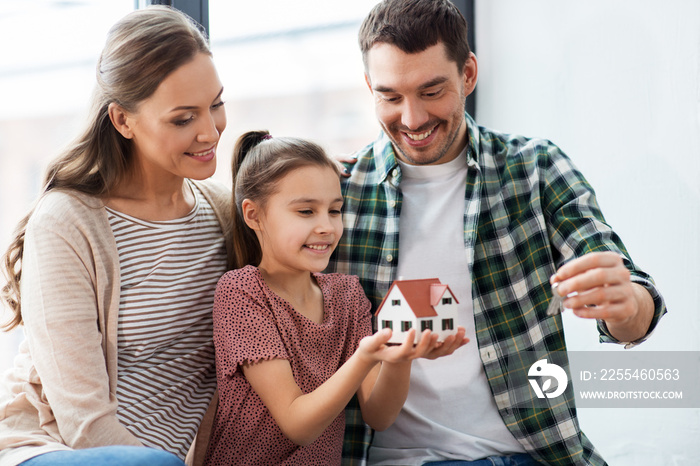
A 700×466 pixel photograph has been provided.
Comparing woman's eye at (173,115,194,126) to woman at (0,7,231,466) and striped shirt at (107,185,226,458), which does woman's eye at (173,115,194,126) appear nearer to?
woman at (0,7,231,466)

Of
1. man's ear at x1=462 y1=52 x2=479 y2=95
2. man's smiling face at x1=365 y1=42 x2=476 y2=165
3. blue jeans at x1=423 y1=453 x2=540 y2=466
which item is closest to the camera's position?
blue jeans at x1=423 y1=453 x2=540 y2=466

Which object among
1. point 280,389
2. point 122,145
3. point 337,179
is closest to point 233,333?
point 280,389

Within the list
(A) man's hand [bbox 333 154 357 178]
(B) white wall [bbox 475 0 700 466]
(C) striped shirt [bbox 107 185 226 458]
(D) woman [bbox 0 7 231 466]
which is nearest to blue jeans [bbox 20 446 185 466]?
(D) woman [bbox 0 7 231 466]

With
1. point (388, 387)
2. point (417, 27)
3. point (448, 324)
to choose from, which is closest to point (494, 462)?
point (388, 387)

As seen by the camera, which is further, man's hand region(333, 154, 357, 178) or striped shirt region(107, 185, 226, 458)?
man's hand region(333, 154, 357, 178)

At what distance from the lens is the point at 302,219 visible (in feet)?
4.71

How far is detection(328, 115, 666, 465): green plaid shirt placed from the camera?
1.63 m

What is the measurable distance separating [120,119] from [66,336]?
0.46m

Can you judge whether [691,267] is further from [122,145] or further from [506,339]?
[122,145]

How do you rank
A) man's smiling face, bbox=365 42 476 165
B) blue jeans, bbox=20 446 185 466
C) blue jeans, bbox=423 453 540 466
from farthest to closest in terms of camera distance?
man's smiling face, bbox=365 42 476 165
blue jeans, bbox=423 453 540 466
blue jeans, bbox=20 446 185 466

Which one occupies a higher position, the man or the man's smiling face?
the man's smiling face

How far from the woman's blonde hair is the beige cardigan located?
0.07 metres

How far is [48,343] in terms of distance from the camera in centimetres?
134

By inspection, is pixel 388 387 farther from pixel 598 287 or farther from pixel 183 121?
pixel 183 121
